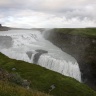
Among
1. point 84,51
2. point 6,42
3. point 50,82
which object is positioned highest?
point 6,42

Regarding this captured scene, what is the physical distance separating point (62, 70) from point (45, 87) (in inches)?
1252

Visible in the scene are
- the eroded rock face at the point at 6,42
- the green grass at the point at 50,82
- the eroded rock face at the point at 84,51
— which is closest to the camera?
the green grass at the point at 50,82

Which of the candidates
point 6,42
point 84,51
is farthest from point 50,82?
point 6,42

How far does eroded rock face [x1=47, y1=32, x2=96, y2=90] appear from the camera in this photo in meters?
72.5

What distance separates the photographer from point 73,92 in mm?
36719

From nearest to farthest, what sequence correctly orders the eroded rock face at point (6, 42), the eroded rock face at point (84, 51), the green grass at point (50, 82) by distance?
the green grass at point (50, 82) < the eroded rock face at point (84, 51) < the eroded rock face at point (6, 42)

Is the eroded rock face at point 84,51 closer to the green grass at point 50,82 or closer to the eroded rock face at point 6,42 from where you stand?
the eroded rock face at point 6,42

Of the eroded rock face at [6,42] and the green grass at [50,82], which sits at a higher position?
the eroded rock face at [6,42]

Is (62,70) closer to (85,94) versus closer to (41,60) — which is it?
(41,60)

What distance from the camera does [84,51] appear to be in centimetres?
8025

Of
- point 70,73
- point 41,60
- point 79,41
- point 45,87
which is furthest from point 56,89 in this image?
point 79,41

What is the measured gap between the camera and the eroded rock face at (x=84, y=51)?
7253cm

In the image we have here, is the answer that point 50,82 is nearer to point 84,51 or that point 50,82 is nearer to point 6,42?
point 84,51

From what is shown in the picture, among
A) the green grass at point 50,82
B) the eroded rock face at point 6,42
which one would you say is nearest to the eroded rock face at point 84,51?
the eroded rock face at point 6,42
